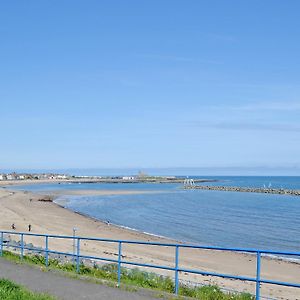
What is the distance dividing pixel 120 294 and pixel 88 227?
30397mm

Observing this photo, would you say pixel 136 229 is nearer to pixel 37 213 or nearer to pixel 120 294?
pixel 37 213

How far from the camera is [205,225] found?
43.5m

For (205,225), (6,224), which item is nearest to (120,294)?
(6,224)

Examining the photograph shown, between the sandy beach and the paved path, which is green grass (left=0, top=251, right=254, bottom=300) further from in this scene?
the sandy beach

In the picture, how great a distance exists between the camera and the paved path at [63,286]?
9539 mm

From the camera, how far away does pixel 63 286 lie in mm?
10414


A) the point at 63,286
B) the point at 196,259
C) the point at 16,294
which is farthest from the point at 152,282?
the point at 196,259

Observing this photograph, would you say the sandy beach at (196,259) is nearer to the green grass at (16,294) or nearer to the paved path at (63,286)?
the paved path at (63,286)

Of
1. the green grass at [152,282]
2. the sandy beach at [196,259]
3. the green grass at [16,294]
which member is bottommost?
the sandy beach at [196,259]

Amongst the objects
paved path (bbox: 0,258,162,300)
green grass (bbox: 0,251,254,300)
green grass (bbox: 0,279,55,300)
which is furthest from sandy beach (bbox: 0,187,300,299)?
green grass (bbox: 0,279,55,300)

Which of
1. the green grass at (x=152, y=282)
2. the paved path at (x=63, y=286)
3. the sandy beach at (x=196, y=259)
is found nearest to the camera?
the paved path at (x=63, y=286)

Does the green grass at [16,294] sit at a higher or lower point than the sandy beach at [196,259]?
higher

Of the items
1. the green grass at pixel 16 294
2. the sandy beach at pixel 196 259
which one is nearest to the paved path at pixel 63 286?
the green grass at pixel 16 294

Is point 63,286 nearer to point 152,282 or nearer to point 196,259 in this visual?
point 152,282
